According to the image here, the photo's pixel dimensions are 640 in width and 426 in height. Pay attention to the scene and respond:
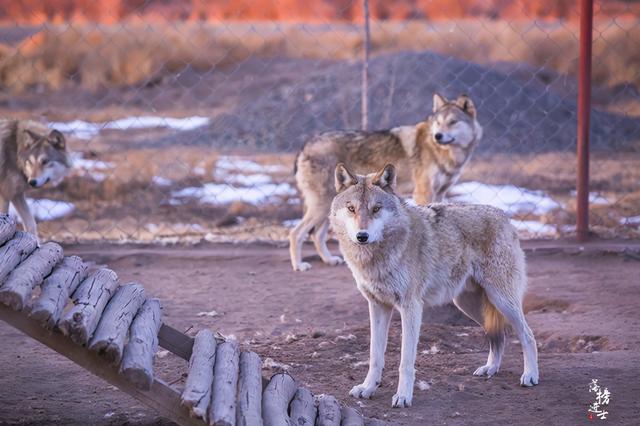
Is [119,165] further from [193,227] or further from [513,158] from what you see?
[513,158]

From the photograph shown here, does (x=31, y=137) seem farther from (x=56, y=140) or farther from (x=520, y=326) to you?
(x=520, y=326)

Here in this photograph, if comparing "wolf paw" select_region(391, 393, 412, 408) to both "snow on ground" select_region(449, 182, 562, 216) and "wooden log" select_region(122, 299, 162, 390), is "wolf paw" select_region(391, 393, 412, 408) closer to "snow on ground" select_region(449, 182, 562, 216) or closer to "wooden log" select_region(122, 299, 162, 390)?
"wooden log" select_region(122, 299, 162, 390)

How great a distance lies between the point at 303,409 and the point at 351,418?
23 centimetres

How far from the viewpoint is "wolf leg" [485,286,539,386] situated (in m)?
4.69

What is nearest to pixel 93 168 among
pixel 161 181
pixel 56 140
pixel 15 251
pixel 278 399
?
pixel 161 181

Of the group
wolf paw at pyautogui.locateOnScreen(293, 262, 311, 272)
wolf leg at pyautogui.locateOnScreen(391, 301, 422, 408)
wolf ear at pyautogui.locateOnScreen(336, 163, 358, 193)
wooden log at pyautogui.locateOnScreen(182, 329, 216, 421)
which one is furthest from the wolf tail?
wolf paw at pyautogui.locateOnScreen(293, 262, 311, 272)

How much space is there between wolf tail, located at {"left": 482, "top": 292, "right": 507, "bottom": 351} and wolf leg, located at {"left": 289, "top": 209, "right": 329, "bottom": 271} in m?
2.78

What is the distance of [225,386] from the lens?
12.0ft

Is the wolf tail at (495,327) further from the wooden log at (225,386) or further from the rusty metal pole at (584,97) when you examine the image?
the rusty metal pole at (584,97)

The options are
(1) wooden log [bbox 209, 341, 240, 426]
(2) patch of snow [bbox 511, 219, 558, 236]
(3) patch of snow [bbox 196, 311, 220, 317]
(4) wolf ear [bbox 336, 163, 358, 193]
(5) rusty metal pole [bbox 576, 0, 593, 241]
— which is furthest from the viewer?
(2) patch of snow [bbox 511, 219, 558, 236]

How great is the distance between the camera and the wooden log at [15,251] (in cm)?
374

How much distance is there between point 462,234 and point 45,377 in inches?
98.1

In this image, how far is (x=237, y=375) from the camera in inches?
154

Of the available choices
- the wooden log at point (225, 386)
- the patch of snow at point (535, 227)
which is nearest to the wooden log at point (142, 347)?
the wooden log at point (225, 386)
